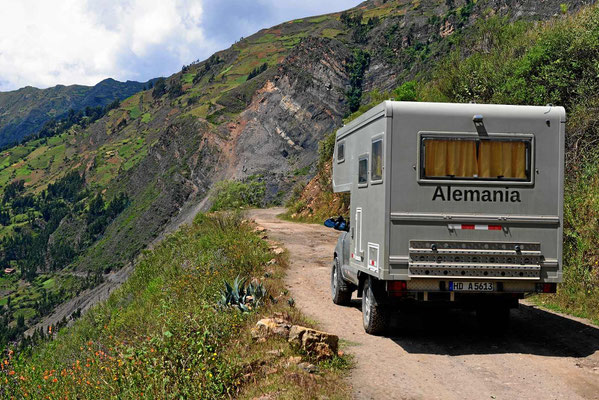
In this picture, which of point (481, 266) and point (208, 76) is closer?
point (481, 266)

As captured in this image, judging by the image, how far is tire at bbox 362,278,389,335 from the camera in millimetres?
9055

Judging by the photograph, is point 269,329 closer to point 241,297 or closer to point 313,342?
point 313,342

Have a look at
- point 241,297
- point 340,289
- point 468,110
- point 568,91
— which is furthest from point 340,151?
point 568,91

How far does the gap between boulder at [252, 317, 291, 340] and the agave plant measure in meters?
1.64

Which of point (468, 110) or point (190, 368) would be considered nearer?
point (190, 368)

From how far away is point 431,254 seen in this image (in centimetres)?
806

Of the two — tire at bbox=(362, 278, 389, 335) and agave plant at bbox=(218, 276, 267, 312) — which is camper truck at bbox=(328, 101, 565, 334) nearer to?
tire at bbox=(362, 278, 389, 335)

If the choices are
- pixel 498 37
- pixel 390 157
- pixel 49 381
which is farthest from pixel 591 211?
pixel 498 37

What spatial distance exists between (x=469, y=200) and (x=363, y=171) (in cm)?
198

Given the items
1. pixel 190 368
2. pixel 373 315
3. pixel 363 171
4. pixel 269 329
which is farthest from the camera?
pixel 363 171

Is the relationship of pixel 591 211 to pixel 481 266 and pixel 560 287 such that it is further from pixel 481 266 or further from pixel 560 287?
pixel 481 266

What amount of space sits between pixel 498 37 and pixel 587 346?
85.3 feet

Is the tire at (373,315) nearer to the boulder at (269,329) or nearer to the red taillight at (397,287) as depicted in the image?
the red taillight at (397,287)

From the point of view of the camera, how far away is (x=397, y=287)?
8.16 m
